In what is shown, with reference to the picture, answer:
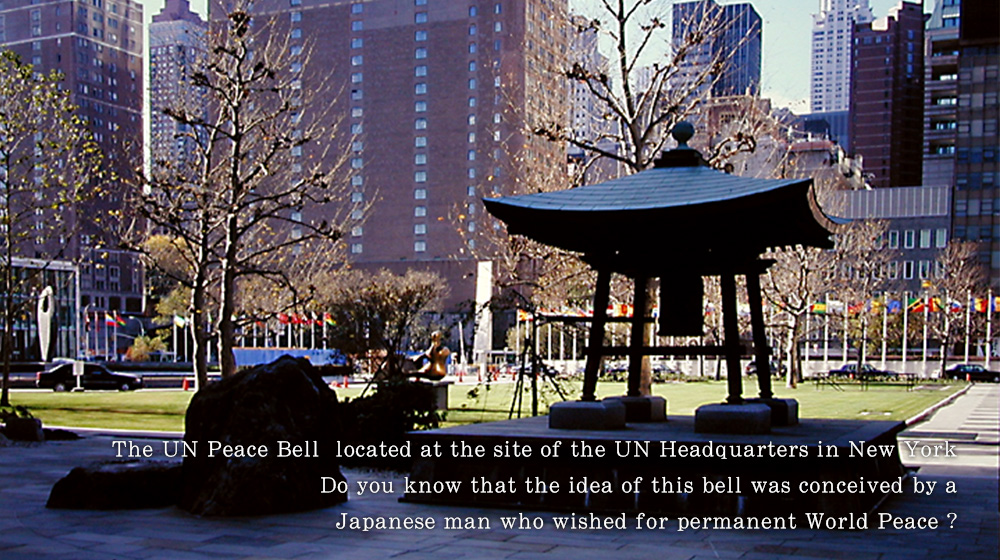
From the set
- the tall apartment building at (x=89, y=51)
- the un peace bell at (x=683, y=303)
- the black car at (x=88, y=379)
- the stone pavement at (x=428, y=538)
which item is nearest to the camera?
the stone pavement at (x=428, y=538)

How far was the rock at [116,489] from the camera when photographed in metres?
10.9

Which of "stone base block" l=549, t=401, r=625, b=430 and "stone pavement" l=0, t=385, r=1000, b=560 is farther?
"stone base block" l=549, t=401, r=625, b=430

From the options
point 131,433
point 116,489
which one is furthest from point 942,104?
point 116,489

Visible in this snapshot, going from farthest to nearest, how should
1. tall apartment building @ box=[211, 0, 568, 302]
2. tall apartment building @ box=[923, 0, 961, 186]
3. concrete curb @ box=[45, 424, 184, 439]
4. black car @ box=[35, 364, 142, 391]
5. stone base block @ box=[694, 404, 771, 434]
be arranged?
tall apartment building @ box=[923, 0, 961, 186] → tall apartment building @ box=[211, 0, 568, 302] → black car @ box=[35, 364, 142, 391] → concrete curb @ box=[45, 424, 184, 439] → stone base block @ box=[694, 404, 771, 434]

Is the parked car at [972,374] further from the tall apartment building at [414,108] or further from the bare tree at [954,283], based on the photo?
the tall apartment building at [414,108]

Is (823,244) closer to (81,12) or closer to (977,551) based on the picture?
(977,551)

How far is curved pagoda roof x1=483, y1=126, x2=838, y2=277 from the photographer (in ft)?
37.4

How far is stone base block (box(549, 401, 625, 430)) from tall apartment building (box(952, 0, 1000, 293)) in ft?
330

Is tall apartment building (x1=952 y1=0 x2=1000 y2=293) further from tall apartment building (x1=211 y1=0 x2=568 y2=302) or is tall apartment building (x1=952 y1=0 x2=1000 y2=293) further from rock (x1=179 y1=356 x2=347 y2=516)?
rock (x1=179 y1=356 x2=347 y2=516)

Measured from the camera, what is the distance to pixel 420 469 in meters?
11.4

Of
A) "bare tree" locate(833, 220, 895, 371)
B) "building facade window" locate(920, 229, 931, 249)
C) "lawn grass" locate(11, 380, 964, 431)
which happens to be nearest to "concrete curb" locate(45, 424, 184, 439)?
"lawn grass" locate(11, 380, 964, 431)

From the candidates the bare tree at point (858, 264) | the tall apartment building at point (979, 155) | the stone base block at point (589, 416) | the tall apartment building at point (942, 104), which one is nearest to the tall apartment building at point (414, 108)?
the bare tree at point (858, 264)

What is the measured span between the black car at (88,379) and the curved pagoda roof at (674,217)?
41.8 metres

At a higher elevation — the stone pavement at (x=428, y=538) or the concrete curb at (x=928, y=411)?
the stone pavement at (x=428, y=538)
